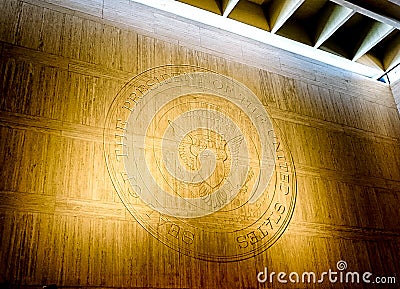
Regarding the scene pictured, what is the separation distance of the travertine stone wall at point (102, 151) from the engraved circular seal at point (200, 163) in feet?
0.23

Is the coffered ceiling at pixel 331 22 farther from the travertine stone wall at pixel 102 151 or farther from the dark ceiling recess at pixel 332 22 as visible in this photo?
the travertine stone wall at pixel 102 151

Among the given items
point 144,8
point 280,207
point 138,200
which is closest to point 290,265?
point 280,207

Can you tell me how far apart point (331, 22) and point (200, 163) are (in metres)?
1.76

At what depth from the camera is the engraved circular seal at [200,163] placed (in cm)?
245

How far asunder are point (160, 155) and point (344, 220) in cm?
144

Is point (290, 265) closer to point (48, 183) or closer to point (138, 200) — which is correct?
point (138, 200)

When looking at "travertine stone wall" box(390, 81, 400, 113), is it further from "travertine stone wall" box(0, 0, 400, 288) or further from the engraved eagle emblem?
the engraved eagle emblem

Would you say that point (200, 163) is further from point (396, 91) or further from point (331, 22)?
point (396, 91)

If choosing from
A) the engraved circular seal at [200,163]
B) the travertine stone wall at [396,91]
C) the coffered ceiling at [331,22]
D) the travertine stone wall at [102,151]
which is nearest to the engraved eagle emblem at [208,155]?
the engraved circular seal at [200,163]

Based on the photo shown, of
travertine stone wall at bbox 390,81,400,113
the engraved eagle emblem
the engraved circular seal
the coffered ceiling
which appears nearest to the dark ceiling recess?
the coffered ceiling

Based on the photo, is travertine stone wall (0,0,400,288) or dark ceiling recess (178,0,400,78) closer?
travertine stone wall (0,0,400,288)

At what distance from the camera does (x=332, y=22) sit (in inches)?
136

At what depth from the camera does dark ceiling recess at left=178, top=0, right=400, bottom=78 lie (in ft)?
10.2

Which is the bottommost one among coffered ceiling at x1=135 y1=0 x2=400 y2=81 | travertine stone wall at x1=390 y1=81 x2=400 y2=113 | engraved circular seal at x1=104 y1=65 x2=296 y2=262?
engraved circular seal at x1=104 y1=65 x2=296 y2=262
